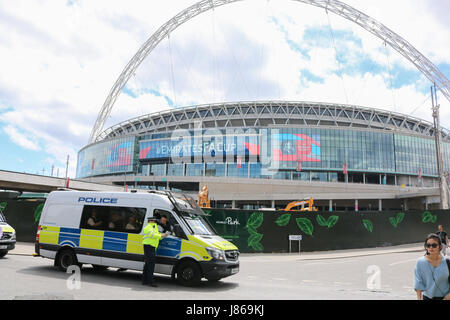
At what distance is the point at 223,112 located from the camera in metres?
104

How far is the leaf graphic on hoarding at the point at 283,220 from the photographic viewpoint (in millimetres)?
19125

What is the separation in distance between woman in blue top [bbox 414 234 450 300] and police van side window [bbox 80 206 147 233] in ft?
23.5

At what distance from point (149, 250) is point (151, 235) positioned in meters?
0.37

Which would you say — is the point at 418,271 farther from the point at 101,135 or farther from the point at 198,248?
the point at 101,135

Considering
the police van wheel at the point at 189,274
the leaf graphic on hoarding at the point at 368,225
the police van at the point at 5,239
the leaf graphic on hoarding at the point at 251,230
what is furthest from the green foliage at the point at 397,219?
the police van at the point at 5,239

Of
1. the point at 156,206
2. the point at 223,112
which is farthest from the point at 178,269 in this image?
the point at 223,112

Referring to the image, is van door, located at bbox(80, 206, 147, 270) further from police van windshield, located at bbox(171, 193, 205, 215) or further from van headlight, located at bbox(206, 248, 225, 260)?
van headlight, located at bbox(206, 248, 225, 260)

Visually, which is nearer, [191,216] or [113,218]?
[113,218]

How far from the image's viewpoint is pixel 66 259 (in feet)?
34.9

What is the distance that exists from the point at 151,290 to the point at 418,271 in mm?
5837

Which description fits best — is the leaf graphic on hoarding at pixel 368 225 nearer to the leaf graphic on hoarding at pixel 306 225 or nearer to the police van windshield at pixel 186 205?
the leaf graphic on hoarding at pixel 306 225

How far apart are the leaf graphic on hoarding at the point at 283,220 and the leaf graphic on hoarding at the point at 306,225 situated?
0.60 meters

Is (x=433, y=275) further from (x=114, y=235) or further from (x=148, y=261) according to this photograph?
(x=114, y=235)

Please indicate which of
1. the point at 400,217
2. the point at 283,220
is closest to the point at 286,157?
the point at 400,217
